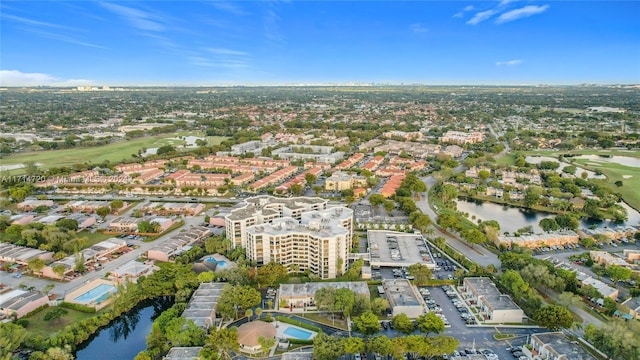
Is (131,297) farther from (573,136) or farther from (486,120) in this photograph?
(486,120)

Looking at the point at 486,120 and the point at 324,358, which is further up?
the point at 486,120

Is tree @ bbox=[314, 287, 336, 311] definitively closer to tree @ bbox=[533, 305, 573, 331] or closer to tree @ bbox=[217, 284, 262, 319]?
tree @ bbox=[217, 284, 262, 319]

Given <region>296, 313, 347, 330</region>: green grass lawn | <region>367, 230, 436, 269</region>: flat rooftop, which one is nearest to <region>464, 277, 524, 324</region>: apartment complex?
<region>367, 230, 436, 269</region>: flat rooftop

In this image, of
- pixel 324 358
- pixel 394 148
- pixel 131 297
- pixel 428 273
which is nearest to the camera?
pixel 324 358

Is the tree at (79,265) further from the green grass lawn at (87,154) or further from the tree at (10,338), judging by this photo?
the green grass lawn at (87,154)

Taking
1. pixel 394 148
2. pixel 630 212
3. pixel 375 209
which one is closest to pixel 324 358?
pixel 375 209

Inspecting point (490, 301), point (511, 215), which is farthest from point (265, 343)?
point (511, 215)
